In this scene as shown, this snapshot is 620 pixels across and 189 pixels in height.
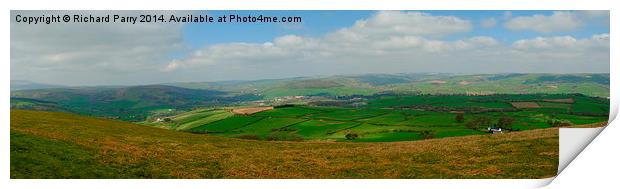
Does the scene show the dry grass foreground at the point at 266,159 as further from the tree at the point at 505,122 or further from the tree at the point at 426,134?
the tree at the point at 505,122

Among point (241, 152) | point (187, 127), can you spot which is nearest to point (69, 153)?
point (241, 152)

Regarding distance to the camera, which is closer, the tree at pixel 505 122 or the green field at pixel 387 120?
the green field at pixel 387 120

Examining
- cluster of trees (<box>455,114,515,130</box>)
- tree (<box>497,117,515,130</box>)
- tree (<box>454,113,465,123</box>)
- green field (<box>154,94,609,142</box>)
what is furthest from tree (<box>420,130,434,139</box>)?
tree (<box>454,113,465,123</box>)

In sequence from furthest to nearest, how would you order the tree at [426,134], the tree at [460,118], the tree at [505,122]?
the tree at [460,118] < the tree at [505,122] < the tree at [426,134]

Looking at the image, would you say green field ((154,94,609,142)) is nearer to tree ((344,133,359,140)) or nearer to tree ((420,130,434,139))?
tree ((420,130,434,139))

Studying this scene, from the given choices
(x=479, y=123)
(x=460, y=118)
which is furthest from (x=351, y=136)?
(x=460, y=118)

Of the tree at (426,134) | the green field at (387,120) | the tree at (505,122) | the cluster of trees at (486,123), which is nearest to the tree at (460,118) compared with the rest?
the cluster of trees at (486,123)
